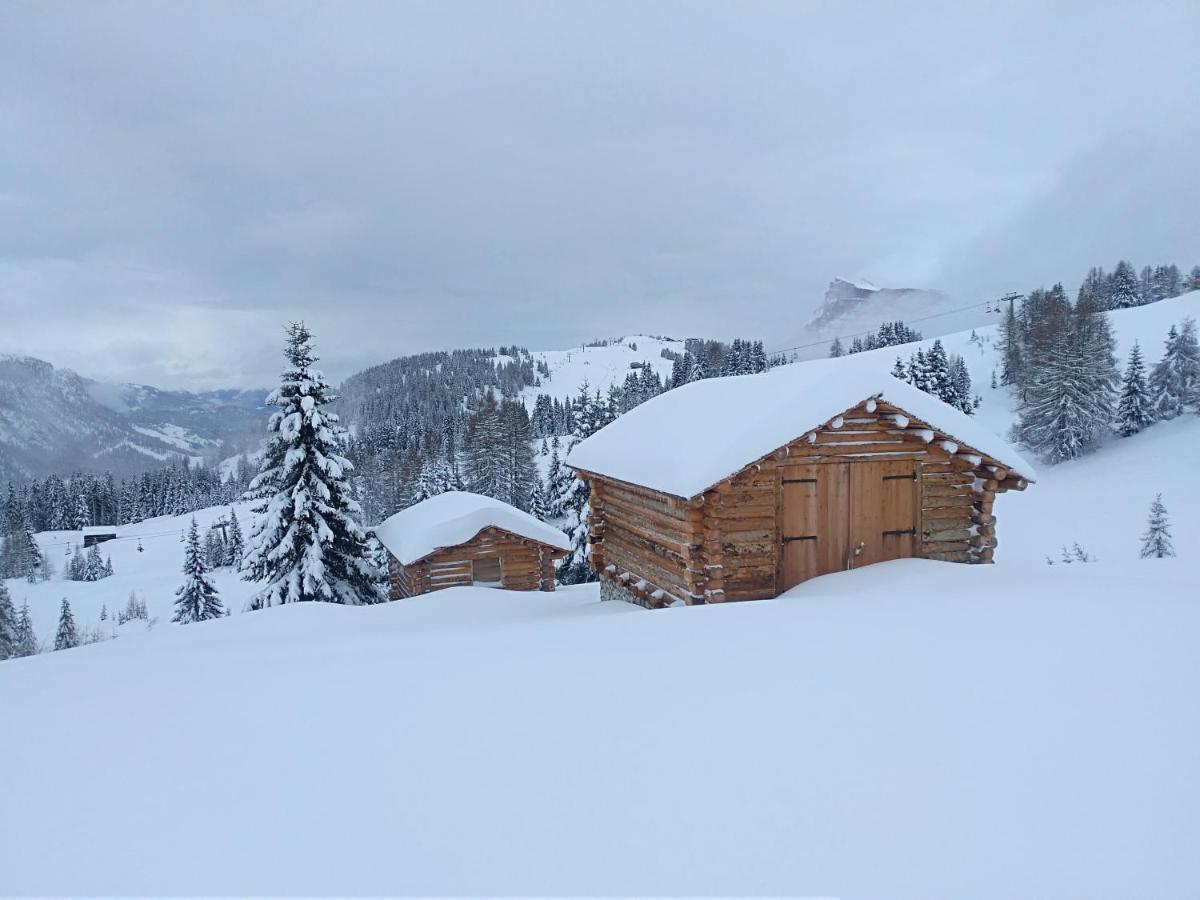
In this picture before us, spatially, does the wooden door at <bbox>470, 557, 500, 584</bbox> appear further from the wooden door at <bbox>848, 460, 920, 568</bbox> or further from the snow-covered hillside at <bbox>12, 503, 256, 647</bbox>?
the snow-covered hillside at <bbox>12, 503, 256, 647</bbox>

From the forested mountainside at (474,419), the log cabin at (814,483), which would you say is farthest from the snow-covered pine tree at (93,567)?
the log cabin at (814,483)

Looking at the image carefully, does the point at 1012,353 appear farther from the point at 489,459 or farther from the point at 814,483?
the point at 814,483

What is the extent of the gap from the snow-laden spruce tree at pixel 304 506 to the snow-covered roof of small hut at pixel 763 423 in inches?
456

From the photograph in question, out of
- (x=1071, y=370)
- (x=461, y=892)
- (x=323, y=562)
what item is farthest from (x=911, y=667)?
(x=1071, y=370)

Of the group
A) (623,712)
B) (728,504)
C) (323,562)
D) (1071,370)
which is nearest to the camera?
(623,712)

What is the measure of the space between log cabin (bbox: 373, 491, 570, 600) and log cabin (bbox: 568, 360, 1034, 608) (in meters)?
10.3

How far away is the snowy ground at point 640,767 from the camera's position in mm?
2631

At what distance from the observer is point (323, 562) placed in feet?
65.7

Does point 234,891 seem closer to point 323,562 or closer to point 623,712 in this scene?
point 623,712

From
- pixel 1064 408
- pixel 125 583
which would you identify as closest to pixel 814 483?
pixel 1064 408

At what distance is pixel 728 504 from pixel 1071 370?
46.1 meters

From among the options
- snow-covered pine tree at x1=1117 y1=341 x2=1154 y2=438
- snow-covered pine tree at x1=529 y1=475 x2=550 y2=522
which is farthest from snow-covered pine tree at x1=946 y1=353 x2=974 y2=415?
snow-covered pine tree at x1=529 y1=475 x2=550 y2=522

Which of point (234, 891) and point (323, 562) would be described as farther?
point (323, 562)

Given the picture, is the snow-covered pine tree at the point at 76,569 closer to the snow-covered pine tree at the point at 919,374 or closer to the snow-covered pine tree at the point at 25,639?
the snow-covered pine tree at the point at 25,639
